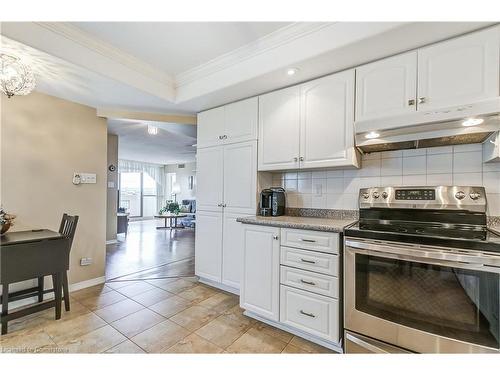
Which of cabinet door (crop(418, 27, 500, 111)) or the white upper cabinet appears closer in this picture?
cabinet door (crop(418, 27, 500, 111))

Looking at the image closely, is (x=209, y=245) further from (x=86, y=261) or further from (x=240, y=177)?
(x=86, y=261)

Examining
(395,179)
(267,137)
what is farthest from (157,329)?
(395,179)

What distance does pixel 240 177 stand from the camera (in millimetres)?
2607

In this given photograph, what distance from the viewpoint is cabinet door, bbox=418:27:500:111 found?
4.78ft

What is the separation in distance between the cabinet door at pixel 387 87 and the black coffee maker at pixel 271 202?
3.40ft

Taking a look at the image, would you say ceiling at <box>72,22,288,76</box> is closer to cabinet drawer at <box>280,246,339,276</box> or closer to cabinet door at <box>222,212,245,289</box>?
cabinet door at <box>222,212,245,289</box>

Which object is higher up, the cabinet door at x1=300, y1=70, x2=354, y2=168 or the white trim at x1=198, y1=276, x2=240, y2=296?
the cabinet door at x1=300, y1=70, x2=354, y2=168

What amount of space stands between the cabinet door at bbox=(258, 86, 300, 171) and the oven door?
102cm

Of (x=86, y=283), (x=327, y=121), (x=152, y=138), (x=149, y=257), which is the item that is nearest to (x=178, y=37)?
(x=327, y=121)

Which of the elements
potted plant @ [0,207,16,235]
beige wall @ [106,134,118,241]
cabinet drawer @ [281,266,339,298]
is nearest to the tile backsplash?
cabinet drawer @ [281,266,339,298]

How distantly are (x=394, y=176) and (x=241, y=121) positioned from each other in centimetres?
162

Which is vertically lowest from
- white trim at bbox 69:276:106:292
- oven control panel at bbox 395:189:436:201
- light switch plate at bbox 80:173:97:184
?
white trim at bbox 69:276:106:292

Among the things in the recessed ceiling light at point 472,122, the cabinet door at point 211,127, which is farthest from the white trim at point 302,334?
the cabinet door at point 211,127
